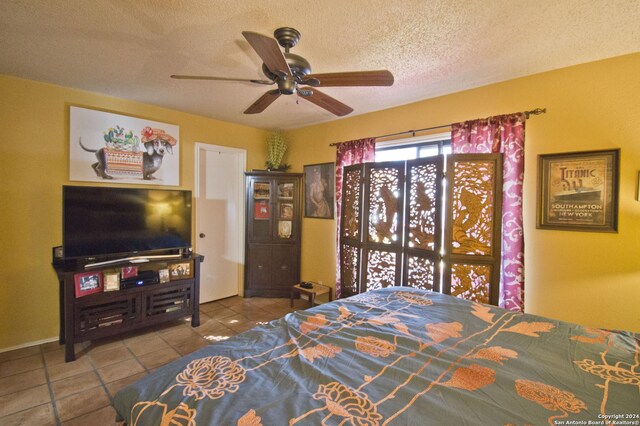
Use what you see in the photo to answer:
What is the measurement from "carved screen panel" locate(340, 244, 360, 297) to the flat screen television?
1916 millimetres

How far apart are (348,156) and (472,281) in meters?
2.02

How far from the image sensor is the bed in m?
0.84

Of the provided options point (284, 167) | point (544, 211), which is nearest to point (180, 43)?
point (284, 167)

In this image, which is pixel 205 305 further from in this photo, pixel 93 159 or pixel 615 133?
pixel 615 133

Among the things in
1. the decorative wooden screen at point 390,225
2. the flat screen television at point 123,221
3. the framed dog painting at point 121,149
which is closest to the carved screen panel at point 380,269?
the decorative wooden screen at point 390,225

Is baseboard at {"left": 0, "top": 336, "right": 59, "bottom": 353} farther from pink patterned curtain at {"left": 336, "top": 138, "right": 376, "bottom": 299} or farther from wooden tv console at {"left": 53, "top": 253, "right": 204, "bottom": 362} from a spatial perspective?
pink patterned curtain at {"left": 336, "top": 138, "right": 376, "bottom": 299}

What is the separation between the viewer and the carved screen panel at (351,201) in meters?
3.24

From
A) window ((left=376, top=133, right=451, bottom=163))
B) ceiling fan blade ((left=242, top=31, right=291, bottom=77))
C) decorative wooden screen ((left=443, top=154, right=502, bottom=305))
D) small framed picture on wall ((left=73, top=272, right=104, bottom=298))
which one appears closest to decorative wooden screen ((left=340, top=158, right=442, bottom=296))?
decorative wooden screen ((left=443, top=154, right=502, bottom=305))

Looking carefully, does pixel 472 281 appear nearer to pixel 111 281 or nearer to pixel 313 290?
pixel 313 290

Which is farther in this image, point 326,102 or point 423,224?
point 423,224

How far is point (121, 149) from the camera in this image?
124 inches

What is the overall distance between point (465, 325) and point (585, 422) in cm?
67

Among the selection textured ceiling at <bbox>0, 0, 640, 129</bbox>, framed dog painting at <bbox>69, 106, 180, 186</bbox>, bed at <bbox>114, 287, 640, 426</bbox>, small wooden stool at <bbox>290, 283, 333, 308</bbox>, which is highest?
textured ceiling at <bbox>0, 0, 640, 129</bbox>

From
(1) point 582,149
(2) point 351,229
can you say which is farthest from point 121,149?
(1) point 582,149
